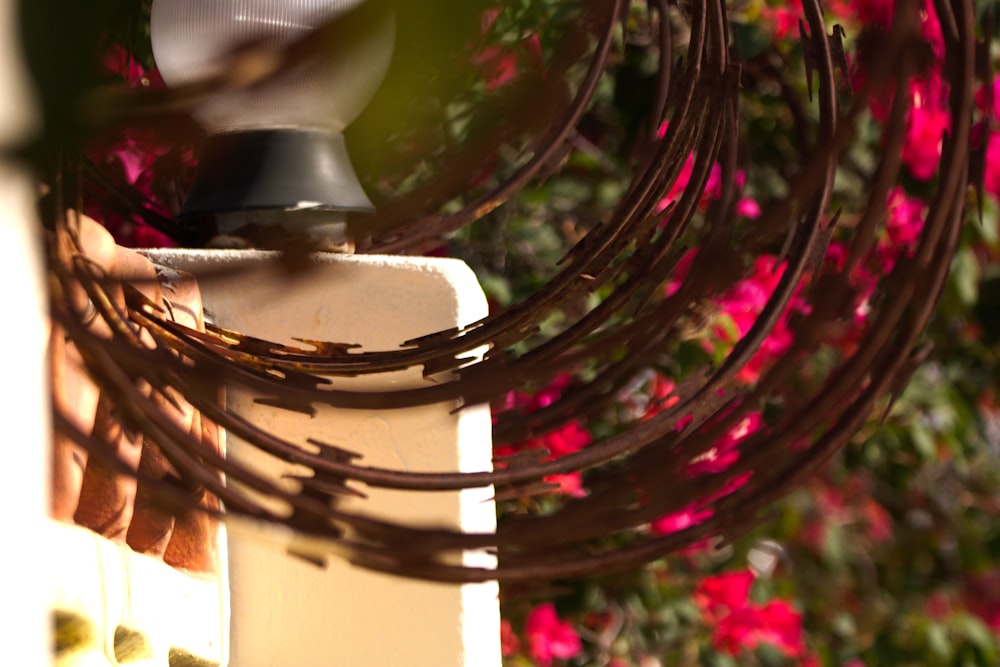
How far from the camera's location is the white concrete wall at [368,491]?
985 mm

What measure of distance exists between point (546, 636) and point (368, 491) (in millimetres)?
731

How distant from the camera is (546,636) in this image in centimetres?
166

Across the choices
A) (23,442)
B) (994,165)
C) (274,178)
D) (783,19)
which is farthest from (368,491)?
(994,165)

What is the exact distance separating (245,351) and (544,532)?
44cm

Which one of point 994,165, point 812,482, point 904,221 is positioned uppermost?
point 994,165

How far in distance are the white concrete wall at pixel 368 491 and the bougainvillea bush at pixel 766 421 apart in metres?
0.22

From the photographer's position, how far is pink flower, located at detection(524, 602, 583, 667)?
1654 millimetres

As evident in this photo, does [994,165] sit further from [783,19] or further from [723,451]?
[723,451]

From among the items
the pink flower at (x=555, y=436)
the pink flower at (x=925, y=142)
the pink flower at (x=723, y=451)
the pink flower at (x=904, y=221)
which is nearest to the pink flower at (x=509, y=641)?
the pink flower at (x=555, y=436)

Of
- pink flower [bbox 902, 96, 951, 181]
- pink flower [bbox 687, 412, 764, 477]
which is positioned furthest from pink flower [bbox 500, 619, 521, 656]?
pink flower [bbox 902, 96, 951, 181]

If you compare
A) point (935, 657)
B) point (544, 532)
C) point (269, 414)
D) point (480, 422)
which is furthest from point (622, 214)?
point (935, 657)

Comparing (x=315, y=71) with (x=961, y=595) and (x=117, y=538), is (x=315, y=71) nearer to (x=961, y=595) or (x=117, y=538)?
(x=117, y=538)

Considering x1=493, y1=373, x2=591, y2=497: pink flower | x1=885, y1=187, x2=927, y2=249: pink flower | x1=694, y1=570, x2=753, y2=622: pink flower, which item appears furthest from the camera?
x1=694, y1=570, x2=753, y2=622: pink flower

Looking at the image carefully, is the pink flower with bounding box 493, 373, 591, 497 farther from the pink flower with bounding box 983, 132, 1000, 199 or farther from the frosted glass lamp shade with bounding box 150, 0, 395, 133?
the pink flower with bounding box 983, 132, 1000, 199
